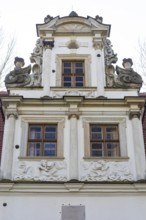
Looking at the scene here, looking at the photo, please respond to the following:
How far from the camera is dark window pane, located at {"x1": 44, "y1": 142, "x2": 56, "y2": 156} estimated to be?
12914mm

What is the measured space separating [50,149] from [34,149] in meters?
0.51

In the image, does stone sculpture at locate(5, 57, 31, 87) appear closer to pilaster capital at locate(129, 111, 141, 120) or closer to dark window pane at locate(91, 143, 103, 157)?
dark window pane at locate(91, 143, 103, 157)

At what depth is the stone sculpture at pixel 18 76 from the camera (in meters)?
14.3

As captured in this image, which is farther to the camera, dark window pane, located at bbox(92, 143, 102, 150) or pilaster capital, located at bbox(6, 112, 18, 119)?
pilaster capital, located at bbox(6, 112, 18, 119)

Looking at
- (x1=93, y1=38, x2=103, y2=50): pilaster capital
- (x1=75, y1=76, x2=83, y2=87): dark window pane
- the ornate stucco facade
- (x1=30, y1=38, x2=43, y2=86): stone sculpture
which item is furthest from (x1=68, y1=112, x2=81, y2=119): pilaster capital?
(x1=93, y1=38, x2=103, y2=50): pilaster capital

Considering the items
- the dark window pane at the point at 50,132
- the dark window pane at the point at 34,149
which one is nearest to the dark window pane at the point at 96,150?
the dark window pane at the point at 50,132

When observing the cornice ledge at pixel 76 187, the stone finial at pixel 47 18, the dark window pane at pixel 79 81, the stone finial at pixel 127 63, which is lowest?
the cornice ledge at pixel 76 187

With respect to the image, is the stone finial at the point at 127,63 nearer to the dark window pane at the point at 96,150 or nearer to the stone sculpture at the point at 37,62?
the stone sculpture at the point at 37,62

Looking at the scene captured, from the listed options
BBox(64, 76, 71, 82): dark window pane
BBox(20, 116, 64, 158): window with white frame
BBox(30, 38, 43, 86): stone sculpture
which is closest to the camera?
BBox(20, 116, 64, 158): window with white frame

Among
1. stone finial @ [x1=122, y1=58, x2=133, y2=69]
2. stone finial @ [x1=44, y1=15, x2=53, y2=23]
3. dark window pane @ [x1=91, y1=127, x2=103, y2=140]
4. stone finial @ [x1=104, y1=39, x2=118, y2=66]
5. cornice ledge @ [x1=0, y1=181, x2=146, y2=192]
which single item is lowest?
cornice ledge @ [x1=0, y1=181, x2=146, y2=192]

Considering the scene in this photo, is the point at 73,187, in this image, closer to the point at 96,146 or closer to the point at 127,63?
the point at 96,146

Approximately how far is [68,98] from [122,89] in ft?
6.56
